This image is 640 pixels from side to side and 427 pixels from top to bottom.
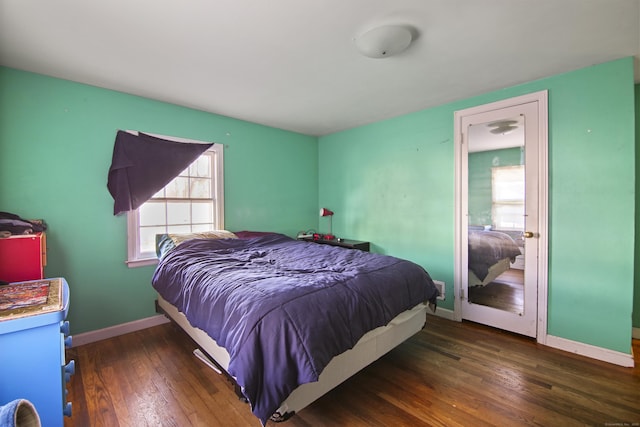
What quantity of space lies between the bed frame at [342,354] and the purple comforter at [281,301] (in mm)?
140

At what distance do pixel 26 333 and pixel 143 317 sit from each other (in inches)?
77.7

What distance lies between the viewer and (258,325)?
4.61 ft

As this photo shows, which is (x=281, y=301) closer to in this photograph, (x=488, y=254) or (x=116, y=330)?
(x=116, y=330)

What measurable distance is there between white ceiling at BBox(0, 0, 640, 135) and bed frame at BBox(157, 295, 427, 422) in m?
2.09

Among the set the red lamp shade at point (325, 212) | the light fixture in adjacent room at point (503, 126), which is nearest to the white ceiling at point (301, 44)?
the light fixture in adjacent room at point (503, 126)

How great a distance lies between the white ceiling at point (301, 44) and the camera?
1.63m

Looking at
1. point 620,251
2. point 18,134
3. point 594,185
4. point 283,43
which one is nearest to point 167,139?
point 18,134

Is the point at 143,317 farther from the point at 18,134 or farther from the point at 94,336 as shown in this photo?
the point at 18,134

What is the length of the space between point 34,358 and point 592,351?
12.4 ft

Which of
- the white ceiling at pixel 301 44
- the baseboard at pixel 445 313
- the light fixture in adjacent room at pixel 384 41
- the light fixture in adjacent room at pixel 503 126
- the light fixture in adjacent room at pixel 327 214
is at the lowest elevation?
the baseboard at pixel 445 313

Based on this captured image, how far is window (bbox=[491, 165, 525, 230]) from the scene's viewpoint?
2693 mm

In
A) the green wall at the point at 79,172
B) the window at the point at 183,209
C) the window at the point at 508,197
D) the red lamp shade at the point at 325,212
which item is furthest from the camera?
the red lamp shade at the point at 325,212

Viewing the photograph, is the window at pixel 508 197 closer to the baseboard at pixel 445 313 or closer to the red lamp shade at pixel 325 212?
the baseboard at pixel 445 313

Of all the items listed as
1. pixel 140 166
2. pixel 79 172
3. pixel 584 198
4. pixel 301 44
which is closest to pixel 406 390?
pixel 584 198
